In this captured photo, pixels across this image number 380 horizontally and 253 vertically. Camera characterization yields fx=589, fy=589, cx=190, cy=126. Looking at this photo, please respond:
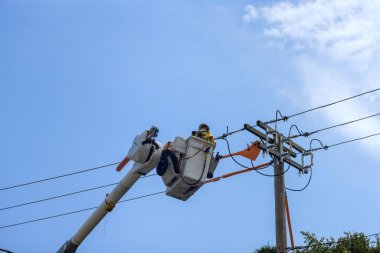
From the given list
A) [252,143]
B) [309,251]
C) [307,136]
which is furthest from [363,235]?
[252,143]

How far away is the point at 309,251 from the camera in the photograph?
12992 mm

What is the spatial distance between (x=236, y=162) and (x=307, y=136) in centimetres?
281

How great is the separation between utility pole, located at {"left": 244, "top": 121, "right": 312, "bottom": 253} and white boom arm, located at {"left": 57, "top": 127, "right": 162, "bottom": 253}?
3.62m

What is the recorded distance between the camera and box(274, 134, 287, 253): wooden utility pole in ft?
38.4

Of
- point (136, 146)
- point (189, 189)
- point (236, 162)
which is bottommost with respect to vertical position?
point (189, 189)

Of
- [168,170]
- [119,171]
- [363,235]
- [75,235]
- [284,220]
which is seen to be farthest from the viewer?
[363,235]

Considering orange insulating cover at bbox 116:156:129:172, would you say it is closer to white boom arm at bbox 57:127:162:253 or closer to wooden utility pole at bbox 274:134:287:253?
white boom arm at bbox 57:127:162:253

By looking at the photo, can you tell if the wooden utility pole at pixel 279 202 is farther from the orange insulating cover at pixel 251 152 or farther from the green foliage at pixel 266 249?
the green foliage at pixel 266 249

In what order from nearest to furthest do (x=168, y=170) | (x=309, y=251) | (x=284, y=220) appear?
(x=168, y=170), (x=284, y=220), (x=309, y=251)

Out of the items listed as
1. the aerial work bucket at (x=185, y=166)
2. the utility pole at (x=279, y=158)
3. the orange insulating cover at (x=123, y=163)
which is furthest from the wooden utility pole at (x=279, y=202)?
the orange insulating cover at (x=123, y=163)

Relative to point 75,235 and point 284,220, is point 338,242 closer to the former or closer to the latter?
point 284,220

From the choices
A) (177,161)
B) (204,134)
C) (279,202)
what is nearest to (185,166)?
(177,161)

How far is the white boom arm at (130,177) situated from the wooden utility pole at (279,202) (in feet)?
11.7

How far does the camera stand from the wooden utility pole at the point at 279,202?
11696 mm
